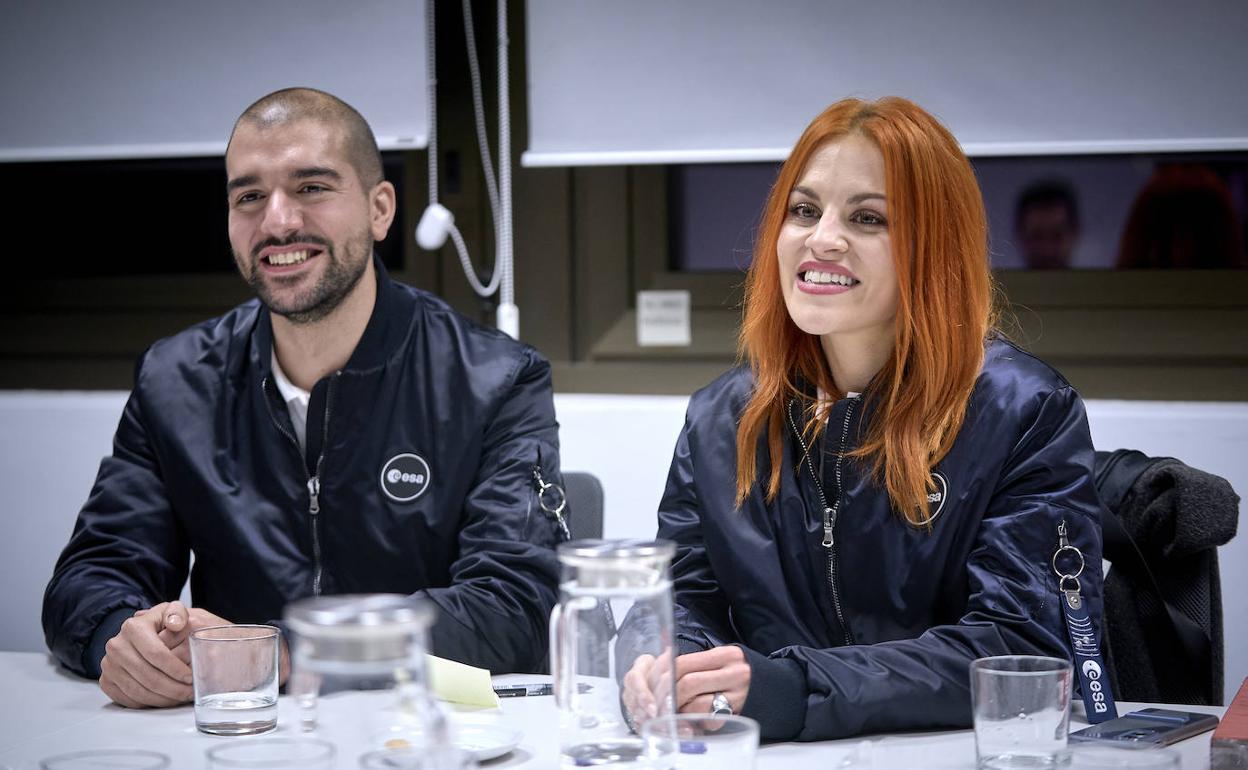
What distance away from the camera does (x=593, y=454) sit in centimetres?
308

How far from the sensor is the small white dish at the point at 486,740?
1283mm

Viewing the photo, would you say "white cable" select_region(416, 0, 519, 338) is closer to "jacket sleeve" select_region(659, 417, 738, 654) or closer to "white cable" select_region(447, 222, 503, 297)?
"white cable" select_region(447, 222, 503, 297)

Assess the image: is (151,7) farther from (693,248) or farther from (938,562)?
(938,562)

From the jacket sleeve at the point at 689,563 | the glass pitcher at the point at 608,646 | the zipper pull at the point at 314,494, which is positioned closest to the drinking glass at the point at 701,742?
the glass pitcher at the point at 608,646

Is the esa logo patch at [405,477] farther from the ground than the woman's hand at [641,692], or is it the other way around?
the esa logo patch at [405,477]

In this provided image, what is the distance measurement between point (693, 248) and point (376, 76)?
0.85 meters

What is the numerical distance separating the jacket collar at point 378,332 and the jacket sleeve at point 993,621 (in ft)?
2.91

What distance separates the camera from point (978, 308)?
181 cm

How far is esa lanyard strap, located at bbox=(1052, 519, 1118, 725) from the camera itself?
1.47 m

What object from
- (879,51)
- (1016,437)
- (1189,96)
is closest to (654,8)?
(879,51)

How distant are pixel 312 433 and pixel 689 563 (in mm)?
638

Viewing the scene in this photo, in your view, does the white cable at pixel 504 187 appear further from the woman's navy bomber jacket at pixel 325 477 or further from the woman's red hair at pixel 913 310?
the woman's red hair at pixel 913 310

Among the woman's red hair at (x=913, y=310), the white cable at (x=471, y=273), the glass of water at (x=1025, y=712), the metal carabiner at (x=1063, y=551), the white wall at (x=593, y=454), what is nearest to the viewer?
the glass of water at (x=1025, y=712)

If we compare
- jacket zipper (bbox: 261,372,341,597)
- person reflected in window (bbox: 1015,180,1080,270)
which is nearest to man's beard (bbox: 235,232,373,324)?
jacket zipper (bbox: 261,372,341,597)
